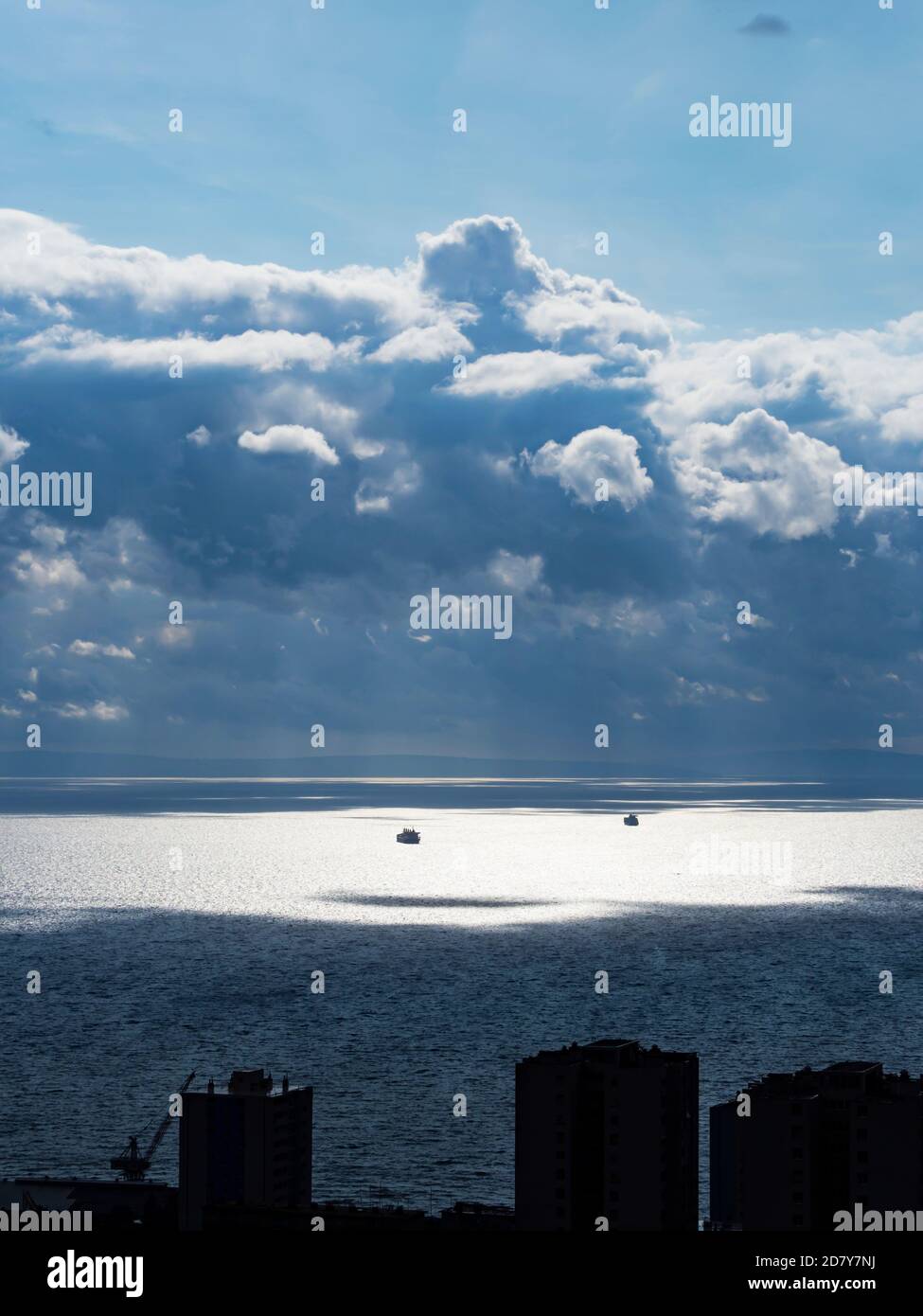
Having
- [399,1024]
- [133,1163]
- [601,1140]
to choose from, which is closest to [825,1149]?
[601,1140]

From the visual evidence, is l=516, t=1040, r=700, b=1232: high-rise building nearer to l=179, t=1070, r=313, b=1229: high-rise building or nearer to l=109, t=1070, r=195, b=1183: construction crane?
l=179, t=1070, r=313, b=1229: high-rise building

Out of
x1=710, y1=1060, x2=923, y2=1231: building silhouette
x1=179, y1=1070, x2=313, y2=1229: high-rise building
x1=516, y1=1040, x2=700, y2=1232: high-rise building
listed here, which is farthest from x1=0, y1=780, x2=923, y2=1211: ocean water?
x1=710, y1=1060, x2=923, y2=1231: building silhouette

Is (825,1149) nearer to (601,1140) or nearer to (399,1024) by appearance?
(601,1140)

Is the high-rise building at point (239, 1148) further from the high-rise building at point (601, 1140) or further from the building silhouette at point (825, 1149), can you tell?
the building silhouette at point (825, 1149)
